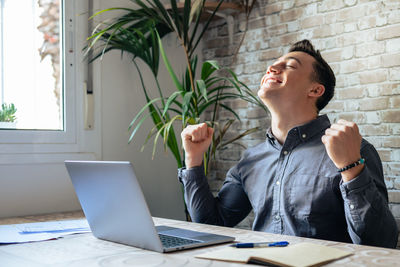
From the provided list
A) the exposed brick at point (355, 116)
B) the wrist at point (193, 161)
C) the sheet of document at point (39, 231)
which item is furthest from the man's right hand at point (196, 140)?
the exposed brick at point (355, 116)

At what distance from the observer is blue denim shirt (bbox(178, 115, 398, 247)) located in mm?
1527

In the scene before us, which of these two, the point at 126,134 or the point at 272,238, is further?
the point at 126,134

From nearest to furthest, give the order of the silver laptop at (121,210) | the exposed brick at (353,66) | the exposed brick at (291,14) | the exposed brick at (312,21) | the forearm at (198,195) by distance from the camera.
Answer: the silver laptop at (121,210) < the forearm at (198,195) < the exposed brick at (353,66) < the exposed brick at (312,21) < the exposed brick at (291,14)

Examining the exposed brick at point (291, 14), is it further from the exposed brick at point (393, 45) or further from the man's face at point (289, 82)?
the man's face at point (289, 82)

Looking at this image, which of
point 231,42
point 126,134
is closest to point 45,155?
point 126,134

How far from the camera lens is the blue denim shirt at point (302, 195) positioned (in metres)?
1.53

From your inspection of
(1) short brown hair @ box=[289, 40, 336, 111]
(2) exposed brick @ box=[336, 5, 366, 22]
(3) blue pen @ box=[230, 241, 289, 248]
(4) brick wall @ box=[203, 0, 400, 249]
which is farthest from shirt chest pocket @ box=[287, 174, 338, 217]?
(2) exposed brick @ box=[336, 5, 366, 22]

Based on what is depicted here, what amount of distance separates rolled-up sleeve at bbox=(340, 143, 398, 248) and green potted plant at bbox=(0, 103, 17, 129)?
74.7 inches

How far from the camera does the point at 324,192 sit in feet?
5.72

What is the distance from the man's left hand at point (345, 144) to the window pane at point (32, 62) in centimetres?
186

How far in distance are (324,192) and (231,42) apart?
5.96 ft

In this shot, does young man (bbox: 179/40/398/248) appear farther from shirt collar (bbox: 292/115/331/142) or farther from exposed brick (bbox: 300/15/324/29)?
exposed brick (bbox: 300/15/324/29)

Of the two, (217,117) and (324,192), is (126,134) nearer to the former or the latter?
(217,117)

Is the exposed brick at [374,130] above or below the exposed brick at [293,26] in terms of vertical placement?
below
